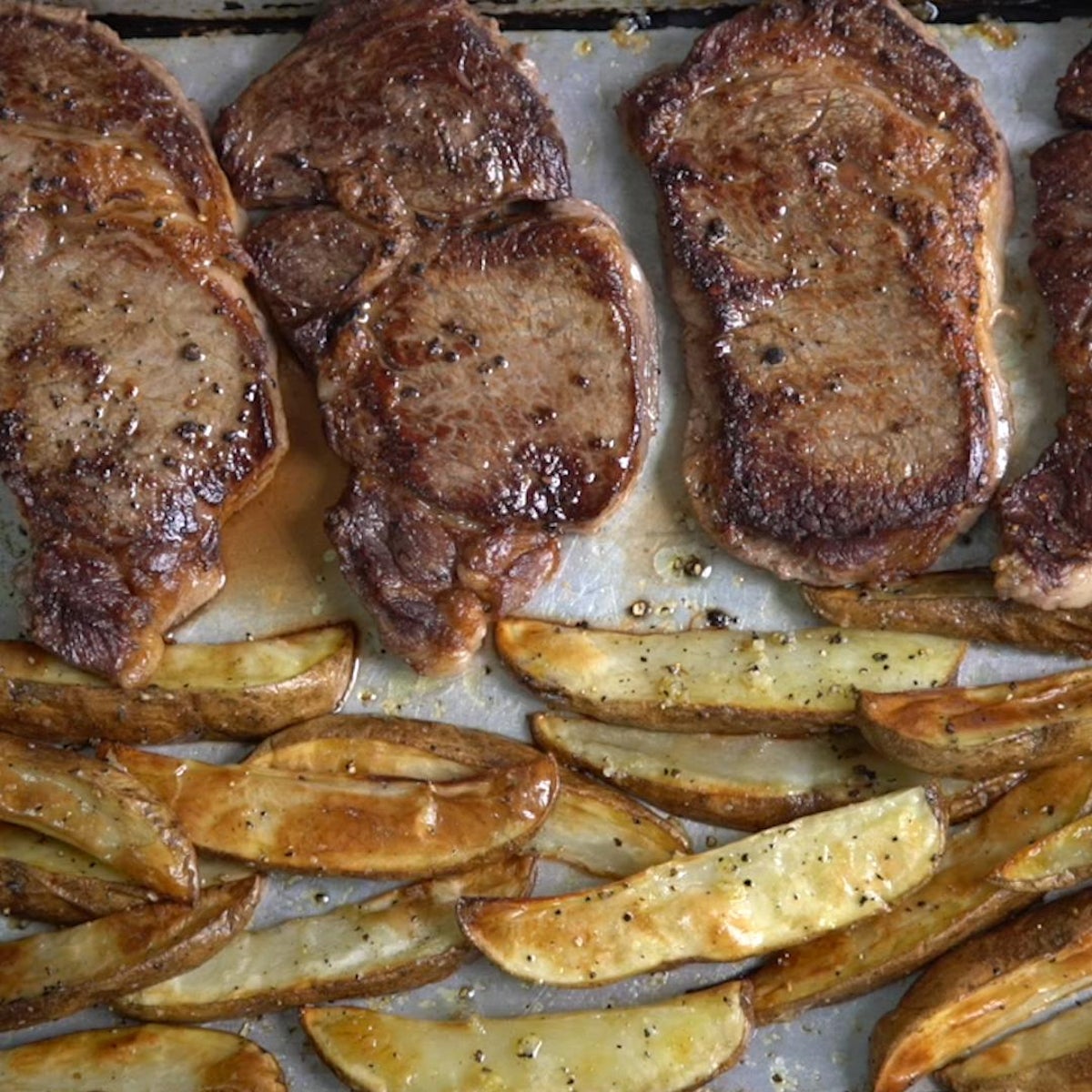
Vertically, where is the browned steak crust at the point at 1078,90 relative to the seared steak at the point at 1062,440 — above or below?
above

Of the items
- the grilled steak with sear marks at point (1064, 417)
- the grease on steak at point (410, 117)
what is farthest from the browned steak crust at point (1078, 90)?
the grease on steak at point (410, 117)

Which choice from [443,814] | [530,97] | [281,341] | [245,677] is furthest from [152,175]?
[443,814]

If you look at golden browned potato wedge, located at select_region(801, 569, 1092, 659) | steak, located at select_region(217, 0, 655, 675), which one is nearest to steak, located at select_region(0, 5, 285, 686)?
steak, located at select_region(217, 0, 655, 675)

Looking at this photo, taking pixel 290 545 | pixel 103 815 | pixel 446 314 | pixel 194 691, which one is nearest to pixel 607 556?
pixel 446 314

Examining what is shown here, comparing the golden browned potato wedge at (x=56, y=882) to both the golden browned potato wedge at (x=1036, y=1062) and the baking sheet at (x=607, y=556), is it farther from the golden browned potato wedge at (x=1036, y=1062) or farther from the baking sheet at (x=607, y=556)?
the golden browned potato wedge at (x=1036, y=1062)

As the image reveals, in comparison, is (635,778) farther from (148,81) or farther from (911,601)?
(148,81)

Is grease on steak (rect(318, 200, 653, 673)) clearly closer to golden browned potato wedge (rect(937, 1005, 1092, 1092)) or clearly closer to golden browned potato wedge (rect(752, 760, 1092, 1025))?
golden browned potato wedge (rect(752, 760, 1092, 1025))
